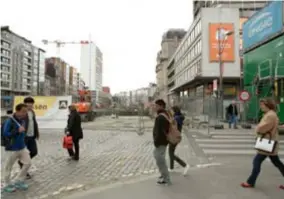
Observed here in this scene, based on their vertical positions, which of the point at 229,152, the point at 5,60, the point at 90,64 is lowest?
the point at 229,152

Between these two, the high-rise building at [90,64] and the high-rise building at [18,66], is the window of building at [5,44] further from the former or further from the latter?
the high-rise building at [90,64]

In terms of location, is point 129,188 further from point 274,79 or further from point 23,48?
point 23,48

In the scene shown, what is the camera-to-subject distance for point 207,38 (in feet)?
171

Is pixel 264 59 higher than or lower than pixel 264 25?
lower

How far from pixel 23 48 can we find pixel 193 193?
128243 mm

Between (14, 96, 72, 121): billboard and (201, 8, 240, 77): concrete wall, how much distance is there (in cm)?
3352

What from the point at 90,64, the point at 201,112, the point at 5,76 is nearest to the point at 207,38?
the point at 201,112

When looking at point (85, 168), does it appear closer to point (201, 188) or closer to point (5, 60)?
point (201, 188)

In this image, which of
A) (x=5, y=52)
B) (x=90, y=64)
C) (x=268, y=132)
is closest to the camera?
(x=268, y=132)

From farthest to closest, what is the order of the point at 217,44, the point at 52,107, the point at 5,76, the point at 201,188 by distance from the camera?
the point at 5,76 < the point at 217,44 < the point at 52,107 < the point at 201,188

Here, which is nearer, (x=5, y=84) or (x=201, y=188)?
(x=201, y=188)

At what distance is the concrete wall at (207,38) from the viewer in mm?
52062

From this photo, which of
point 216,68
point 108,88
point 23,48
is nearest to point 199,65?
point 216,68

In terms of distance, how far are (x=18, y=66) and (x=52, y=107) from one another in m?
107
